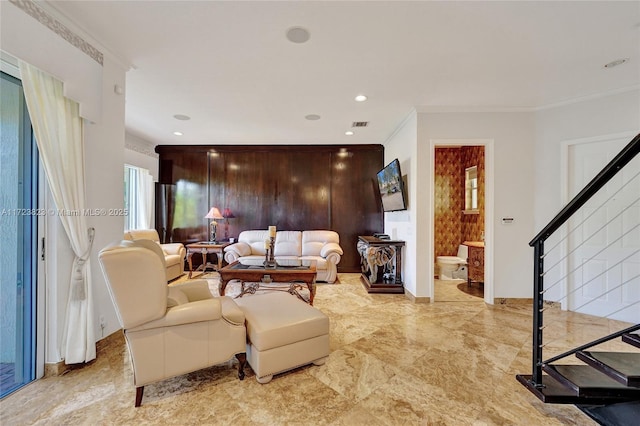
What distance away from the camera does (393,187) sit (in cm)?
427

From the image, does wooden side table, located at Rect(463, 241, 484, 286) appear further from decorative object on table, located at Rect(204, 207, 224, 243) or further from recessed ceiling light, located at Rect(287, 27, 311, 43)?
decorative object on table, located at Rect(204, 207, 224, 243)

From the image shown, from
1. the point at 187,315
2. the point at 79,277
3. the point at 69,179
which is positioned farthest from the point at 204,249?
the point at 187,315

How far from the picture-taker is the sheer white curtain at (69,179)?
1882mm

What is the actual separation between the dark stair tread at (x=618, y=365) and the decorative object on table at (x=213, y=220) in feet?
17.2

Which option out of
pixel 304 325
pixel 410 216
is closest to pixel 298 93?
pixel 410 216

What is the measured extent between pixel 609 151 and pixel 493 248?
168 cm

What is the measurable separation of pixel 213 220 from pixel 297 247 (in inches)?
74.0

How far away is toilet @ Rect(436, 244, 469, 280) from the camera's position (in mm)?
4945

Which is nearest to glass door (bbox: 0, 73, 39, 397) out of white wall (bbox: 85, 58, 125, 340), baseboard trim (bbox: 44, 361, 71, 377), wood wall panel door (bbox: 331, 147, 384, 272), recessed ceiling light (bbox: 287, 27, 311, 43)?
baseboard trim (bbox: 44, 361, 71, 377)

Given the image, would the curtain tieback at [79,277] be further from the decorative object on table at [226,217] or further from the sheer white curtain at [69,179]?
the decorative object on table at [226,217]

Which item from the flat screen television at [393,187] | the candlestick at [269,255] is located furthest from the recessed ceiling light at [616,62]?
the candlestick at [269,255]

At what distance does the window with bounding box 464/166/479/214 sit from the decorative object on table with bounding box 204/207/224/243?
4.83 meters

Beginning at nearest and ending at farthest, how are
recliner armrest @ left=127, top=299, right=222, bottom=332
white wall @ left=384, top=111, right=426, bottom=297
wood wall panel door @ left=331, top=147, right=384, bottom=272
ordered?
recliner armrest @ left=127, top=299, right=222, bottom=332
white wall @ left=384, top=111, right=426, bottom=297
wood wall panel door @ left=331, top=147, right=384, bottom=272

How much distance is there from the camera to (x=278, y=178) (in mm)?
5629
